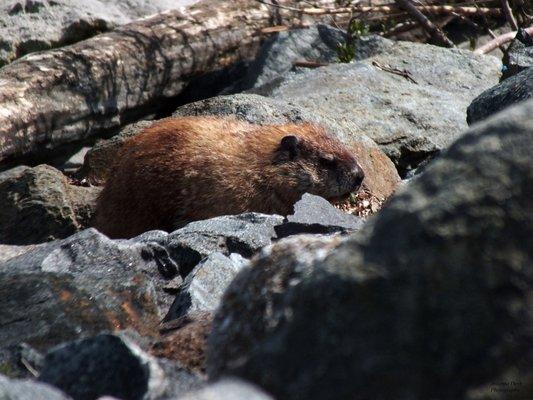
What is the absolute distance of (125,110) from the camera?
437 inches

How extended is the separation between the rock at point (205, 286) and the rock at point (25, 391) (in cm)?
155

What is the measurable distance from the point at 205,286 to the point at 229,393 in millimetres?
2218

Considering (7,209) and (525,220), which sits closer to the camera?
(525,220)

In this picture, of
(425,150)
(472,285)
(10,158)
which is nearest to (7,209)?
(10,158)

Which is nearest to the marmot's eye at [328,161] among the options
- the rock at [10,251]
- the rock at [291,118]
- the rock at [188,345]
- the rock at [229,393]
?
the rock at [291,118]

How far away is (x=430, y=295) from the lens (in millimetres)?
3039

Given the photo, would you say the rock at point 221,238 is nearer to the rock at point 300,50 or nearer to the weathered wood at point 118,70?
the weathered wood at point 118,70

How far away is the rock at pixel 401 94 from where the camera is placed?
9.45 m

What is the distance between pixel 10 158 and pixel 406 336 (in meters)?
→ 7.52

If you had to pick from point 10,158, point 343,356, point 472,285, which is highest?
point 472,285

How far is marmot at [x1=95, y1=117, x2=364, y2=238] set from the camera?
8.33 m

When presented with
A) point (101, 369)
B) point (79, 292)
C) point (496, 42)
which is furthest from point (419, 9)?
point (101, 369)

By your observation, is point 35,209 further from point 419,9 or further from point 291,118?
point 419,9

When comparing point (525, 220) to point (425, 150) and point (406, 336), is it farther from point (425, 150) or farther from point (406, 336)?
point (425, 150)
